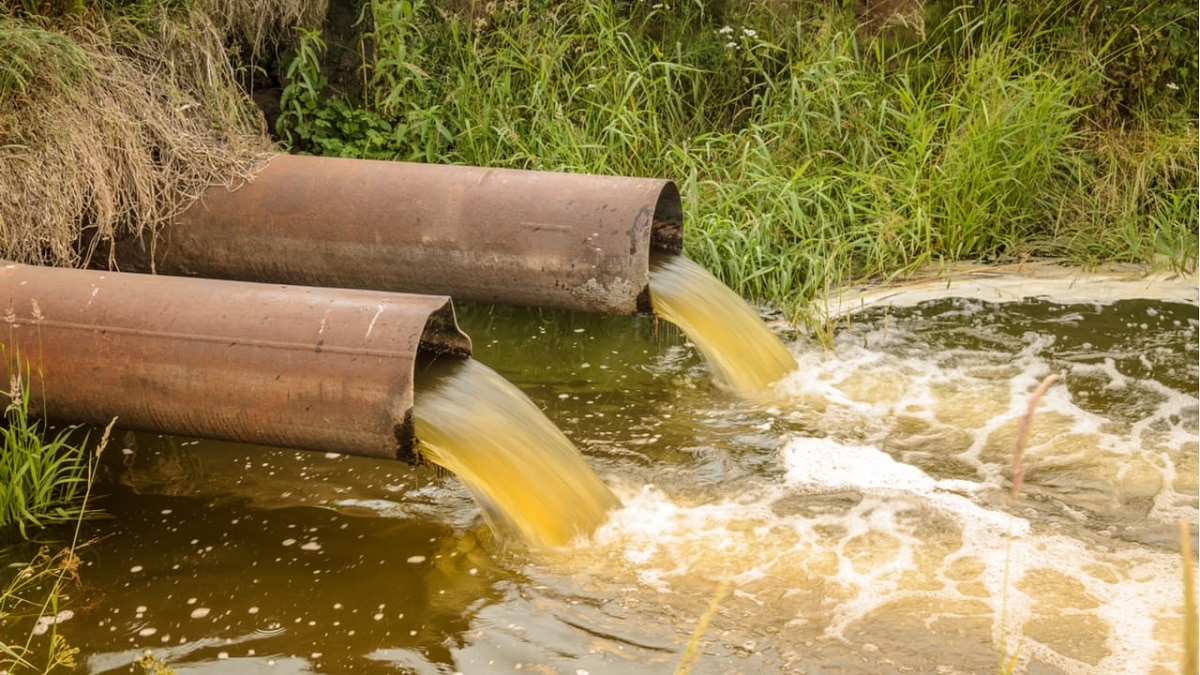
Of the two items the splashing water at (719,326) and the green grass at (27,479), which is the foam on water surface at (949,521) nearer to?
the splashing water at (719,326)

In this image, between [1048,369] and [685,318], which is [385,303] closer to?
[685,318]

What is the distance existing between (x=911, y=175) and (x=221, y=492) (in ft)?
10.8

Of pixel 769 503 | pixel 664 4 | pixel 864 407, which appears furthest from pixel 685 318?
A: pixel 664 4

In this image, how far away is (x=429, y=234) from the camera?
4535 mm

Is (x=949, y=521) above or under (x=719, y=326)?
under

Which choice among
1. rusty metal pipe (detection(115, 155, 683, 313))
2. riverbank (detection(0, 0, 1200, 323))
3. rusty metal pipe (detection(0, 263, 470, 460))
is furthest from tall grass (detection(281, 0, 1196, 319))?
rusty metal pipe (detection(0, 263, 470, 460))

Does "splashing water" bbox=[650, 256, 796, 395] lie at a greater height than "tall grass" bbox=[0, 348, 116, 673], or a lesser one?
greater

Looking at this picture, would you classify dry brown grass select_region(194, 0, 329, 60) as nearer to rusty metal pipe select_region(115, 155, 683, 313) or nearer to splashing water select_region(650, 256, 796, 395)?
rusty metal pipe select_region(115, 155, 683, 313)

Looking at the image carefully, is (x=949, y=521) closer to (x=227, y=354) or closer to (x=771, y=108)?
(x=227, y=354)

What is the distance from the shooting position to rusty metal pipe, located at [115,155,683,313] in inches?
175

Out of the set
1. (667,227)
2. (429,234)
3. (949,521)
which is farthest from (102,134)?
(949,521)

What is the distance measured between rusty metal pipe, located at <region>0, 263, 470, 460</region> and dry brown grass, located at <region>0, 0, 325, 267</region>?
0.85m

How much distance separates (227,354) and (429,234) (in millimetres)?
1176

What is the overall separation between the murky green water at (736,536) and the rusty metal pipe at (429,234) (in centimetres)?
49
